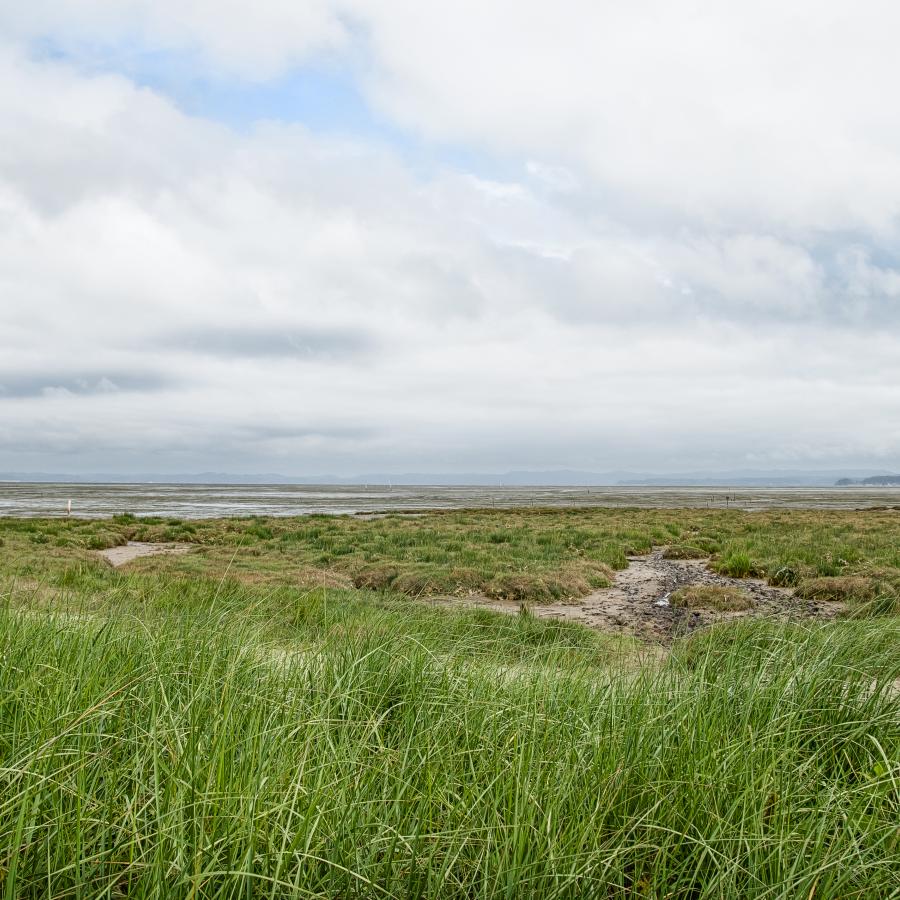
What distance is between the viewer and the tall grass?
8.23 ft

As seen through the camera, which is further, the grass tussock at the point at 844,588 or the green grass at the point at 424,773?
the grass tussock at the point at 844,588

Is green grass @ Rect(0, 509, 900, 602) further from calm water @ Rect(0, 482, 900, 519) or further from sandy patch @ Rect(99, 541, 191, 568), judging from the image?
calm water @ Rect(0, 482, 900, 519)

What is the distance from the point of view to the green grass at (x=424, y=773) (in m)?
2.52

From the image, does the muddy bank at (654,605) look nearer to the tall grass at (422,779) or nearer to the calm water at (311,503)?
the tall grass at (422,779)

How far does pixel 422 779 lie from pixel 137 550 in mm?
28715

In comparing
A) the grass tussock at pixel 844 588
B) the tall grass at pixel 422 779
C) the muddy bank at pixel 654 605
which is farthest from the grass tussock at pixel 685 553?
the tall grass at pixel 422 779

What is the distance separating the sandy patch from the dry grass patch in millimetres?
17989

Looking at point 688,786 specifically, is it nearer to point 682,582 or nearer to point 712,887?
point 712,887

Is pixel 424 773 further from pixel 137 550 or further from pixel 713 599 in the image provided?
pixel 137 550

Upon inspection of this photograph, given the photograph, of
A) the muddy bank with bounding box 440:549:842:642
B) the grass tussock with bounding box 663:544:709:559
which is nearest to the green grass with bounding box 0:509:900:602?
the grass tussock with bounding box 663:544:709:559

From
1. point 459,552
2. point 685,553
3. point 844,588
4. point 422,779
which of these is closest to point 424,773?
point 422,779

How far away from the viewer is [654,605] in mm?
16828

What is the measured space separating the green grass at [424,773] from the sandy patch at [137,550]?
2134cm

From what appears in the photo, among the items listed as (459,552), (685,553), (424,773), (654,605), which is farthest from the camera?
(685,553)
